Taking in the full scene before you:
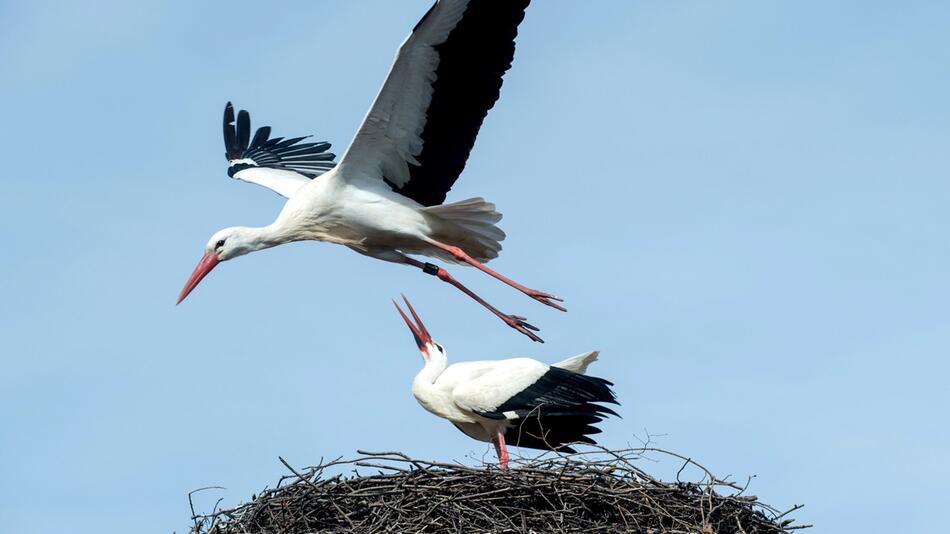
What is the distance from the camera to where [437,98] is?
30.0 ft

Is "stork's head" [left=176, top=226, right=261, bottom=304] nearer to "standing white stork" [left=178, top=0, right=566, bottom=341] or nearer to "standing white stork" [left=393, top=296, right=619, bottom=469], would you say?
"standing white stork" [left=178, top=0, right=566, bottom=341]

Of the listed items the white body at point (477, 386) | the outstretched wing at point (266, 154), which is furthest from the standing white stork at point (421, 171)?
the outstretched wing at point (266, 154)

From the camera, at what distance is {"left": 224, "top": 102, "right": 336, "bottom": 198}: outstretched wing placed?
453 inches

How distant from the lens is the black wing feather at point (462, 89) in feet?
28.9

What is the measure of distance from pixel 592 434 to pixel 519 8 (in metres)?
2.45

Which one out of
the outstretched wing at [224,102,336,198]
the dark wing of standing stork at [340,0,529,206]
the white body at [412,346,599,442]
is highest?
the outstretched wing at [224,102,336,198]

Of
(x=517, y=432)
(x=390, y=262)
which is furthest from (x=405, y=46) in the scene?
(x=517, y=432)

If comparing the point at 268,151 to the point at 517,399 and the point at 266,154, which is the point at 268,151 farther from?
the point at 517,399

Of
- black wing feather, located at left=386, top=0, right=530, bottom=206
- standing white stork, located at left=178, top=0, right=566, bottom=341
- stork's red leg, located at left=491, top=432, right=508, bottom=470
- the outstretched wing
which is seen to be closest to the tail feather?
standing white stork, located at left=178, top=0, right=566, bottom=341

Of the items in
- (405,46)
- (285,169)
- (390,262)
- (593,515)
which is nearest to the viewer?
(593,515)

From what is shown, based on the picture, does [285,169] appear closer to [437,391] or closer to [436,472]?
[437,391]

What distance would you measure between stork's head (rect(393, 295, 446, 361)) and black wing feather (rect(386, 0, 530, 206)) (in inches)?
27.3

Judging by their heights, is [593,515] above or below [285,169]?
below

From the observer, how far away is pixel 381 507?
780 centimetres
